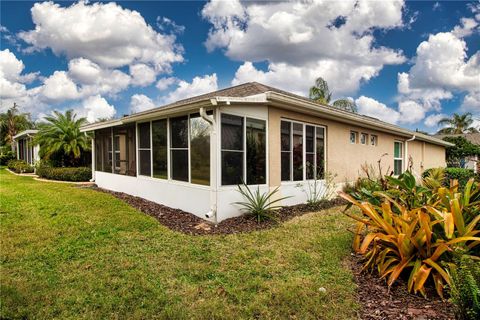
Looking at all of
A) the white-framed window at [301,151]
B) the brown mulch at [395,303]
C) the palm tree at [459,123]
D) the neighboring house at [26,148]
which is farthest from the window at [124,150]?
the palm tree at [459,123]

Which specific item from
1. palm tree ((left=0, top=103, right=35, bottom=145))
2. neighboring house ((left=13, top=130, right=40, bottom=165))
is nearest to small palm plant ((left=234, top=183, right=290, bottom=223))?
neighboring house ((left=13, top=130, right=40, bottom=165))

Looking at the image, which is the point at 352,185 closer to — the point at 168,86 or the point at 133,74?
the point at 168,86

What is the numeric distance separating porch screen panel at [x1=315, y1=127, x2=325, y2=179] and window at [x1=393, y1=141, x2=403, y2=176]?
672 cm

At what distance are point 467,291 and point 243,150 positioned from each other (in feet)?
17.3

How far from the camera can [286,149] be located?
28.1 feet

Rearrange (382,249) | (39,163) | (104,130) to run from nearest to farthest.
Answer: (382,249) < (104,130) < (39,163)

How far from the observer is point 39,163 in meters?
18.8

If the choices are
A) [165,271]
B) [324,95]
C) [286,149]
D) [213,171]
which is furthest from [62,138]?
[324,95]

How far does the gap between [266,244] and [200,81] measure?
37.8ft

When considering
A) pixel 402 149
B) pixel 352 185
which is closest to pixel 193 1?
pixel 352 185

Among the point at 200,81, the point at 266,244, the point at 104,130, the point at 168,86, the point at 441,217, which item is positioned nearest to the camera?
the point at 441,217

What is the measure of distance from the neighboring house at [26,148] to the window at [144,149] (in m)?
15.6

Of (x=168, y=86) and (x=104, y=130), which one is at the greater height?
(x=168, y=86)

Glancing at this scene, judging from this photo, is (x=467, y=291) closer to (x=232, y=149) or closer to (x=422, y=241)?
(x=422, y=241)
